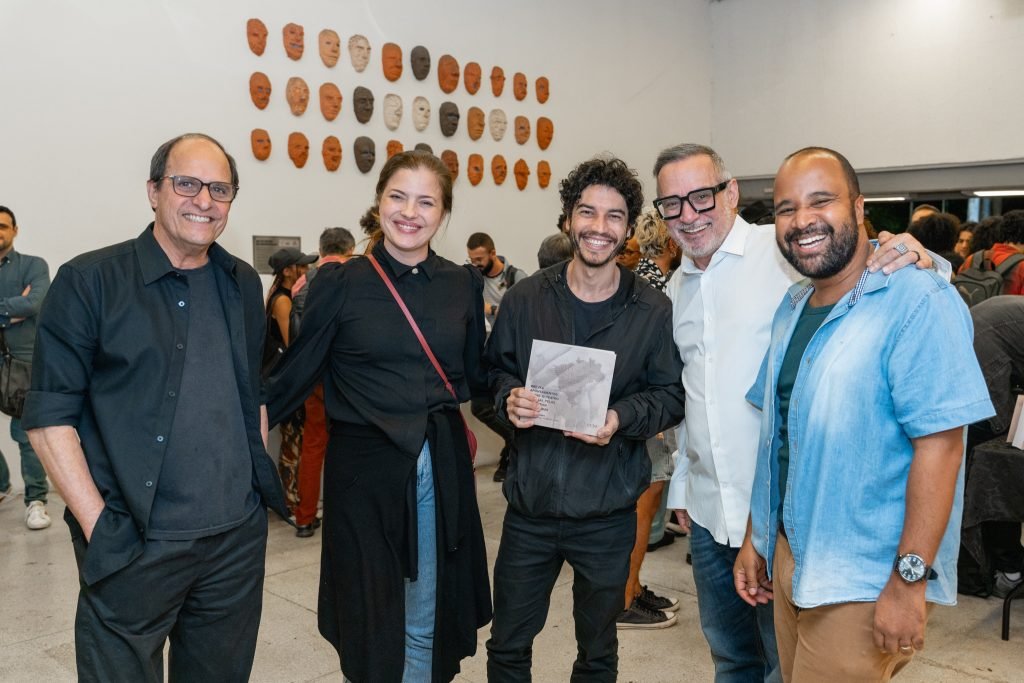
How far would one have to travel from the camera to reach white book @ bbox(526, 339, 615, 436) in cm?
250

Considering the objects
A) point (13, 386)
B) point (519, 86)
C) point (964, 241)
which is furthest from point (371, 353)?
point (964, 241)

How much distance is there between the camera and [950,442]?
1.88 metres

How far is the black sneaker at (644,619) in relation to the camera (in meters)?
4.18

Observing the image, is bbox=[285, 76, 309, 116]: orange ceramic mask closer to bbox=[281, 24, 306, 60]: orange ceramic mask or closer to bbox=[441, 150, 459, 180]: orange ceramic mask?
bbox=[281, 24, 306, 60]: orange ceramic mask

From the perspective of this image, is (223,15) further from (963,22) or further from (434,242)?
(963,22)

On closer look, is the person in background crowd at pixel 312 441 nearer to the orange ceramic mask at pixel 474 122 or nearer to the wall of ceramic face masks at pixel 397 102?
the wall of ceramic face masks at pixel 397 102

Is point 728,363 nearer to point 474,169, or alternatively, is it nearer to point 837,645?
point 837,645

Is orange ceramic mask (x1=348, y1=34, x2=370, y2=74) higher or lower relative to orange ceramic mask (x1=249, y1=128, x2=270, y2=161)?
higher

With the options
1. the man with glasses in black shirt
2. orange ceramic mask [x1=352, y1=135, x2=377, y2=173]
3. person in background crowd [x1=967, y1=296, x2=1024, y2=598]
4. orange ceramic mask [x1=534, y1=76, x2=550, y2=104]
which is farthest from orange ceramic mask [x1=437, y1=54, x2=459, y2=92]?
the man with glasses in black shirt

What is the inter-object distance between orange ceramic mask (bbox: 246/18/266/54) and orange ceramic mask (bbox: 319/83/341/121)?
1.90 ft

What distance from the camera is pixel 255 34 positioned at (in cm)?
645

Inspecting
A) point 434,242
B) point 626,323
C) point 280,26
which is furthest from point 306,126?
point 626,323

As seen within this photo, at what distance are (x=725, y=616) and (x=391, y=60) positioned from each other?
232 inches

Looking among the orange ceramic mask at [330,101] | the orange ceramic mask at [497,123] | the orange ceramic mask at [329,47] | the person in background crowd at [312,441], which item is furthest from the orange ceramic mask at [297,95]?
the orange ceramic mask at [497,123]
